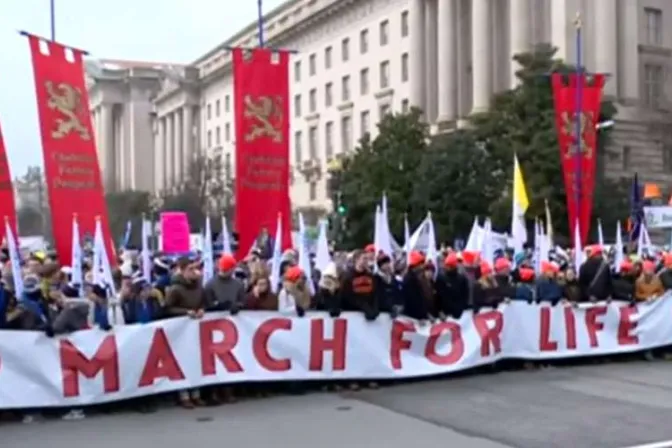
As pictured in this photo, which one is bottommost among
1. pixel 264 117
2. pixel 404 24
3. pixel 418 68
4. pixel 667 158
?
pixel 264 117

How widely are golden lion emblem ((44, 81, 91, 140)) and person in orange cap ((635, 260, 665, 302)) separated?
7792mm

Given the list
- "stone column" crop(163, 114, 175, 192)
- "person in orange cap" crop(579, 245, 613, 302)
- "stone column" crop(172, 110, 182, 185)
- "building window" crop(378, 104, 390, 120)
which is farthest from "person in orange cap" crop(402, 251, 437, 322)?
"stone column" crop(163, 114, 175, 192)

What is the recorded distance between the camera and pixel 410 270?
1348 centimetres

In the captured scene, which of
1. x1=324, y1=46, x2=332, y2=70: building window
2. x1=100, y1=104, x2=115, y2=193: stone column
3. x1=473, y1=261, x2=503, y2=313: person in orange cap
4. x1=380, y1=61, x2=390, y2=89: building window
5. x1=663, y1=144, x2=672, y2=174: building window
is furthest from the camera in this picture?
x1=100, y1=104, x2=115, y2=193: stone column

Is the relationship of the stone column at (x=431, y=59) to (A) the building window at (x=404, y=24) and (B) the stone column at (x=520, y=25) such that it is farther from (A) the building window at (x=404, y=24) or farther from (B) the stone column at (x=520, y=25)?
(B) the stone column at (x=520, y=25)

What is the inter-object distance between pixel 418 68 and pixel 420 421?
64.4 metres

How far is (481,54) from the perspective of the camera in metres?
65.6

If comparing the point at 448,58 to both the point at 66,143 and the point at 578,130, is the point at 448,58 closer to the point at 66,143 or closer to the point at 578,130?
the point at 578,130

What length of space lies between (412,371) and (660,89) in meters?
54.6

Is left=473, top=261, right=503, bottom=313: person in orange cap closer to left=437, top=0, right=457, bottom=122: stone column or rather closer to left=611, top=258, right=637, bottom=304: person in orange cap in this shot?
left=611, top=258, right=637, bottom=304: person in orange cap

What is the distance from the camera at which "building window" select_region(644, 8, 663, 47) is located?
63.8 meters

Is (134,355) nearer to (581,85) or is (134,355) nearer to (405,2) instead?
(581,85)

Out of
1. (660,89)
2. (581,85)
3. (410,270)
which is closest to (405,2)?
(660,89)

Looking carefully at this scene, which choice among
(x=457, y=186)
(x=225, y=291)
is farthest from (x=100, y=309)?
(x=457, y=186)
